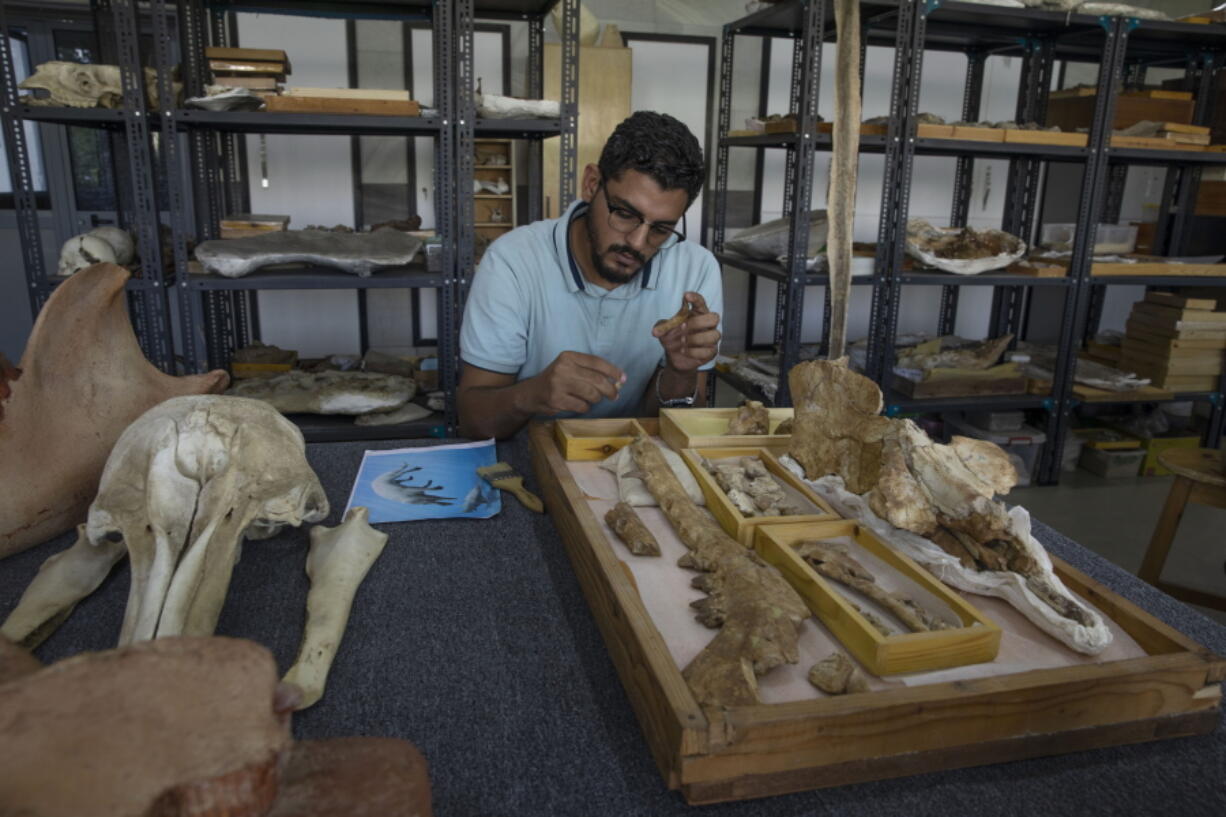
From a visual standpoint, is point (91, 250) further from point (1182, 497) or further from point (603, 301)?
point (1182, 497)

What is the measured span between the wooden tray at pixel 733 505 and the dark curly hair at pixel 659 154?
68cm

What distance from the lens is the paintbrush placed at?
1565 mm

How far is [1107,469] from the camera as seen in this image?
477cm

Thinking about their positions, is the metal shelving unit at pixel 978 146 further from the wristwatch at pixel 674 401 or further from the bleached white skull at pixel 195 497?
the bleached white skull at pixel 195 497

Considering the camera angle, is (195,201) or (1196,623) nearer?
(1196,623)

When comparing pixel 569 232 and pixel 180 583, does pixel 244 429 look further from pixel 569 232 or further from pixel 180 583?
pixel 569 232

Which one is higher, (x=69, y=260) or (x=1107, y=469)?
(x=69, y=260)

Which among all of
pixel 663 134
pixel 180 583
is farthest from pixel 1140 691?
pixel 663 134

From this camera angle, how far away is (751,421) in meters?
1.73

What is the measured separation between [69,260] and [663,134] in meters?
2.63

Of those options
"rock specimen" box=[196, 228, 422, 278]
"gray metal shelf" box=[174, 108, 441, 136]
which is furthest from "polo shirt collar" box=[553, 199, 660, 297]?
"rock specimen" box=[196, 228, 422, 278]

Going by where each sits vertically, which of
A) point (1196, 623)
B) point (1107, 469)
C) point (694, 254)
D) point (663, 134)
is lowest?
point (1107, 469)

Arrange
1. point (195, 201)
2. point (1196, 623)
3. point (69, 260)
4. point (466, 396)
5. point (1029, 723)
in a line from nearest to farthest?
point (1029, 723) → point (1196, 623) → point (466, 396) → point (69, 260) → point (195, 201)

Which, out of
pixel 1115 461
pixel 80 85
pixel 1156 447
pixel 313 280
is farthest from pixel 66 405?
pixel 1156 447
